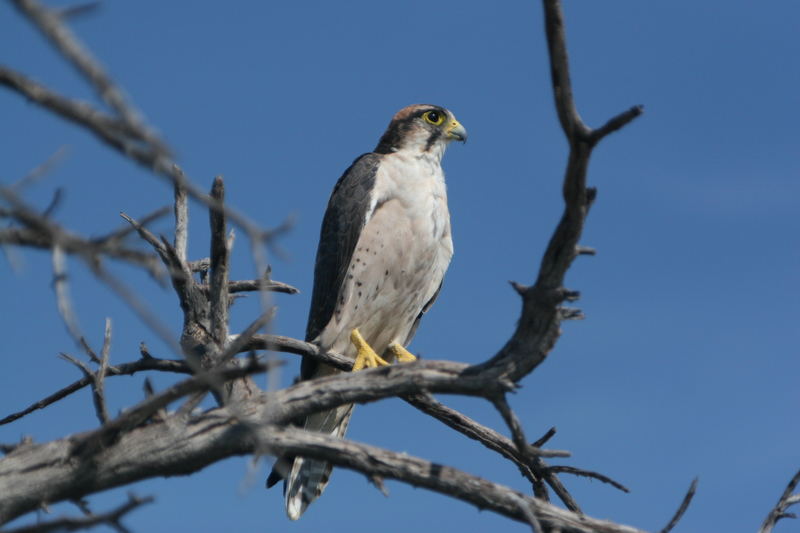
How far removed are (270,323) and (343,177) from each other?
4202 mm

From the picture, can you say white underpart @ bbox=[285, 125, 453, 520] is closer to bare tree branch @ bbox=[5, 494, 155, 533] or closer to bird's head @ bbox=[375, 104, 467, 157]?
bird's head @ bbox=[375, 104, 467, 157]

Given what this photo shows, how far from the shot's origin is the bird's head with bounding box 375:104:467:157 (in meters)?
6.56

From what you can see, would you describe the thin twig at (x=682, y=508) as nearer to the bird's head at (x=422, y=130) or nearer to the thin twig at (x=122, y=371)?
the thin twig at (x=122, y=371)

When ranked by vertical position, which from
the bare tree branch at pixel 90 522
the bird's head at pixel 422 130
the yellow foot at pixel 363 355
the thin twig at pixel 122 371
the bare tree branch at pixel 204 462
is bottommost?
the bare tree branch at pixel 90 522

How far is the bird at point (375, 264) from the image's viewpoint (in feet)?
19.3

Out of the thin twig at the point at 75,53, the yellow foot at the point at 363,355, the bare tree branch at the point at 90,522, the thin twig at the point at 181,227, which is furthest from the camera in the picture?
the yellow foot at the point at 363,355

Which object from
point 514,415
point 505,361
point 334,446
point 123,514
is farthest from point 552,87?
point 123,514

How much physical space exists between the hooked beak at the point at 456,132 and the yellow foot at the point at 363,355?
1696mm

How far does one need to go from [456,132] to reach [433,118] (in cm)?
19

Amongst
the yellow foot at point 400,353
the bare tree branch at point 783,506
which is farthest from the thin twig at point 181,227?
the bare tree branch at point 783,506

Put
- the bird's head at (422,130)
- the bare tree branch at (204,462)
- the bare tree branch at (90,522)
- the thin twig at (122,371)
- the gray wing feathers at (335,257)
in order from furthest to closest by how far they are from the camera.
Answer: the bird's head at (422,130) < the gray wing feathers at (335,257) < the thin twig at (122,371) < the bare tree branch at (204,462) < the bare tree branch at (90,522)

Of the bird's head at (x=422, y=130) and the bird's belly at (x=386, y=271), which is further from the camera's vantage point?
the bird's head at (x=422, y=130)

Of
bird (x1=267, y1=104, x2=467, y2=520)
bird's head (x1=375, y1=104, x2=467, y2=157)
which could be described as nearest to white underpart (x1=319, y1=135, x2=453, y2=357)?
bird (x1=267, y1=104, x2=467, y2=520)

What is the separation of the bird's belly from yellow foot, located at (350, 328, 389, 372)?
13cm
